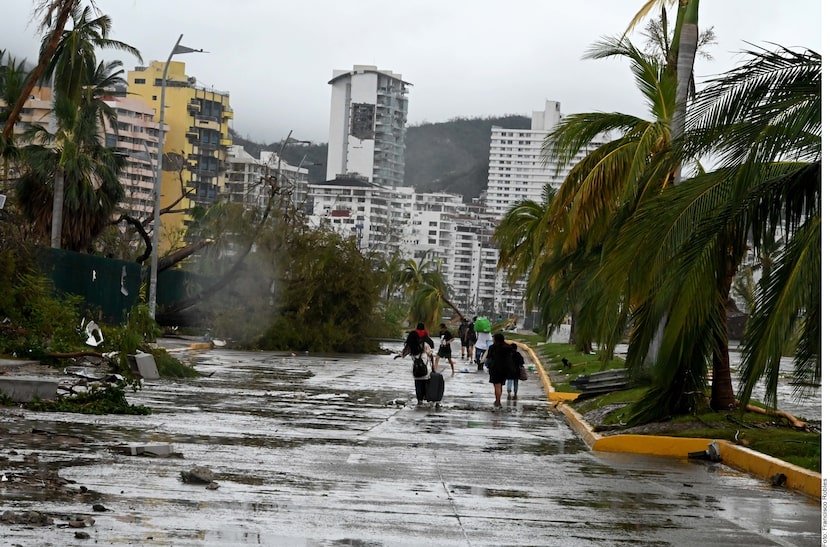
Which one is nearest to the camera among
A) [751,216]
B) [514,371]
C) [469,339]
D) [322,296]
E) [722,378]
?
[751,216]

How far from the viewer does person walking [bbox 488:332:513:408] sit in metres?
26.8

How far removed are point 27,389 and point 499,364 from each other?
10820 mm

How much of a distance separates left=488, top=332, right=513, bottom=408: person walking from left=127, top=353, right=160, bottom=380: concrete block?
7.36m

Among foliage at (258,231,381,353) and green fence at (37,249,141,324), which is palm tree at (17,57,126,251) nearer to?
green fence at (37,249,141,324)

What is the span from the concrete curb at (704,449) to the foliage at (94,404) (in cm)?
702

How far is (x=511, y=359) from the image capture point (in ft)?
92.2

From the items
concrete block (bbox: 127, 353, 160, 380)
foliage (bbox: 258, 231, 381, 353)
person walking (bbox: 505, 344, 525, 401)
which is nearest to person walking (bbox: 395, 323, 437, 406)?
person walking (bbox: 505, 344, 525, 401)

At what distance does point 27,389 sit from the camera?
19500 mm

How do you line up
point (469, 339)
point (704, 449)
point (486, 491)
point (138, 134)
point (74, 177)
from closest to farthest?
point (486, 491)
point (704, 449)
point (74, 177)
point (469, 339)
point (138, 134)

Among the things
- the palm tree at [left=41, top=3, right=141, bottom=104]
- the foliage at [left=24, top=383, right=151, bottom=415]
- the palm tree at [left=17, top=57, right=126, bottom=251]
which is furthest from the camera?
the palm tree at [left=17, top=57, right=126, bottom=251]

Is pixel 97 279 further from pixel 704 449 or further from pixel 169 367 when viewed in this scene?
pixel 704 449

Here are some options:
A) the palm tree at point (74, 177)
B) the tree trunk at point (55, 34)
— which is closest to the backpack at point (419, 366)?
the tree trunk at point (55, 34)

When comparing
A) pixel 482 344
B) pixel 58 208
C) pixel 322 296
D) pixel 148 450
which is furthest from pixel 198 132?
pixel 148 450

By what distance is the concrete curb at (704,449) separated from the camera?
14.5m
